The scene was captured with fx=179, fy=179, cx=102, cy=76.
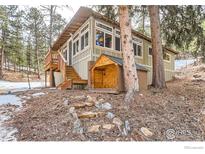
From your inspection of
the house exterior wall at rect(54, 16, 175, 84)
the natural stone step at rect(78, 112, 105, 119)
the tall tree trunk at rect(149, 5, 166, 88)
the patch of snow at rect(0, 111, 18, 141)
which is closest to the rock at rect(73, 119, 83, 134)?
the natural stone step at rect(78, 112, 105, 119)

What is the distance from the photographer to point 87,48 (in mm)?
4715

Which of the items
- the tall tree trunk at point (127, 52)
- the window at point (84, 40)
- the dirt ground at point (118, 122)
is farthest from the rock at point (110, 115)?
the window at point (84, 40)

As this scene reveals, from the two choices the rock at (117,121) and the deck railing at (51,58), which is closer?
the rock at (117,121)

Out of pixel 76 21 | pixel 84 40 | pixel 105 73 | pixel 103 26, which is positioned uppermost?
pixel 76 21

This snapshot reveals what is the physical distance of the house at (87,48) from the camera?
14.8ft

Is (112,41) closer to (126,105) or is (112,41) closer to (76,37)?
(76,37)

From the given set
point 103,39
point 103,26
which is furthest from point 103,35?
point 103,26

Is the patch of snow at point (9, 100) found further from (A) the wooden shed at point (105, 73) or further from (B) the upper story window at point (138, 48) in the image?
(B) the upper story window at point (138, 48)

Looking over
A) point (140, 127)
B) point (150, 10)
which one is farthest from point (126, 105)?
point (150, 10)

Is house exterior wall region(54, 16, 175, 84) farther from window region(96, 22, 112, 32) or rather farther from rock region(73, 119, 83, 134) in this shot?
rock region(73, 119, 83, 134)

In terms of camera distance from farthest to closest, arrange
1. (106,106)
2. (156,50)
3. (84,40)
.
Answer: (84,40) < (156,50) < (106,106)

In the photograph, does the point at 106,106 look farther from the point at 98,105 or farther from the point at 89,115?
the point at 89,115

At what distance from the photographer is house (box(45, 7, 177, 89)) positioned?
14.8 ft
